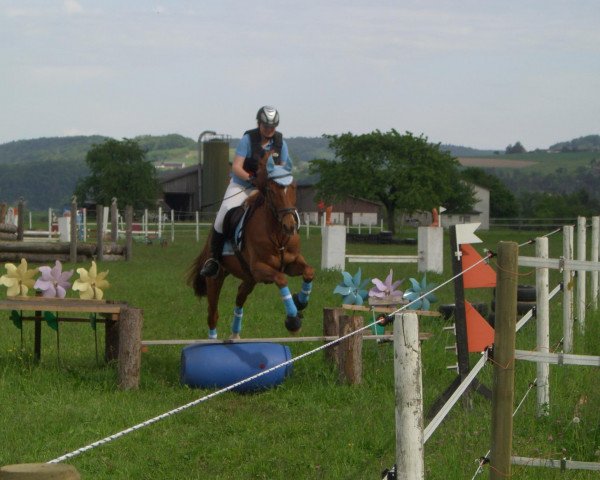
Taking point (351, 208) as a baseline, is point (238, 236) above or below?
below

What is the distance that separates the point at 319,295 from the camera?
18.7 m

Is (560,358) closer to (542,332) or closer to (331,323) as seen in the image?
(542,332)

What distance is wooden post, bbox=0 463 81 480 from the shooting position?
3.20m

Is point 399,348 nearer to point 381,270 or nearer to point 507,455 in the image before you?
point 507,455

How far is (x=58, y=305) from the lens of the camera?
10.5 meters

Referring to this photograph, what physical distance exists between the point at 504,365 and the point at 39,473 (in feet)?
9.71

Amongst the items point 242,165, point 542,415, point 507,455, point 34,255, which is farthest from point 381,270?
point 507,455

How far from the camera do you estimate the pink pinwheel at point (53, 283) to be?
436 inches

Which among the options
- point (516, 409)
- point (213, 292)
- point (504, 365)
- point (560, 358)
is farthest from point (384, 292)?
point (504, 365)

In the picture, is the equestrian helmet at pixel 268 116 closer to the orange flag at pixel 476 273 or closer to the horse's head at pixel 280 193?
the horse's head at pixel 280 193

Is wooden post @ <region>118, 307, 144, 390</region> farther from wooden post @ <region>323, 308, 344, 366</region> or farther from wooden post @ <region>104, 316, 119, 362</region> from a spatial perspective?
wooden post @ <region>323, 308, 344, 366</region>

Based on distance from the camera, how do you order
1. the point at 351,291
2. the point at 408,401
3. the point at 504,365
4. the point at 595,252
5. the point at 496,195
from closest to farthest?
the point at 408,401 < the point at 504,365 < the point at 351,291 < the point at 595,252 < the point at 496,195

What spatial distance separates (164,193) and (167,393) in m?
108

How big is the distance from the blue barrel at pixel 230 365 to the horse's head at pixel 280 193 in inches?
48.3
